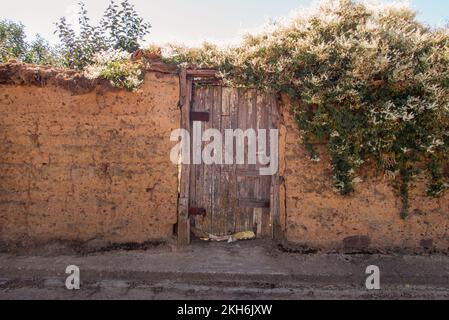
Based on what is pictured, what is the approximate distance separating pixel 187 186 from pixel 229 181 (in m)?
0.63

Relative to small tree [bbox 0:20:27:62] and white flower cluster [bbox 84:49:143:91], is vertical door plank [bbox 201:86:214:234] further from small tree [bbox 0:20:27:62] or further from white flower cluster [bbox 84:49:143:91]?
small tree [bbox 0:20:27:62]

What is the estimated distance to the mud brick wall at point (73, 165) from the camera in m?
5.24

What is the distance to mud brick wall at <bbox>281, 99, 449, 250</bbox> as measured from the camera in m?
5.10

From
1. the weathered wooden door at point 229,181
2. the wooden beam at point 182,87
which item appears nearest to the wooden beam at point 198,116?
the weathered wooden door at point 229,181

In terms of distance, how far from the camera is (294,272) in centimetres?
454

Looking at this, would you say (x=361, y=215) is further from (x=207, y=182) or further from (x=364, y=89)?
(x=207, y=182)

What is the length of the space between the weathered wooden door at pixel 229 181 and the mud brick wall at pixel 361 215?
559 mm

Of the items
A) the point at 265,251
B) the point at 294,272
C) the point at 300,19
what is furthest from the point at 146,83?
the point at 294,272

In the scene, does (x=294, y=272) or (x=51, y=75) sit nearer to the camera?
(x=294, y=272)

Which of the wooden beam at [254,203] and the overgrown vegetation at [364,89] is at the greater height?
the overgrown vegetation at [364,89]

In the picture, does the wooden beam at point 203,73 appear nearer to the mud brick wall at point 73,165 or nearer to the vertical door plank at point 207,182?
the vertical door plank at point 207,182

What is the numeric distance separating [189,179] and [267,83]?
175 cm

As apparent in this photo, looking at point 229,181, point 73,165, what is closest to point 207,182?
point 229,181

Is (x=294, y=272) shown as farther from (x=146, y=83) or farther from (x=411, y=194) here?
(x=146, y=83)
